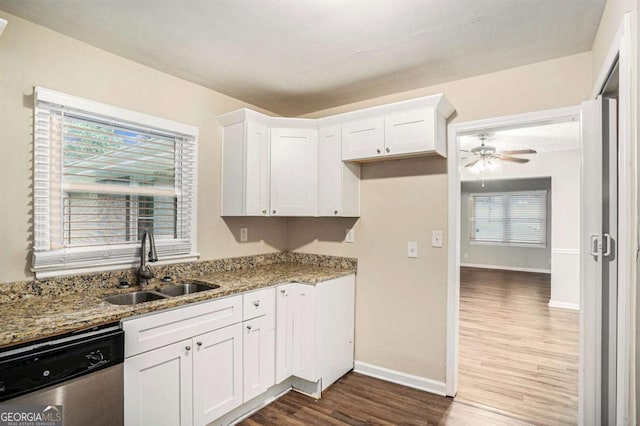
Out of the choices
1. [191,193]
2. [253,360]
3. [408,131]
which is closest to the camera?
[253,360]

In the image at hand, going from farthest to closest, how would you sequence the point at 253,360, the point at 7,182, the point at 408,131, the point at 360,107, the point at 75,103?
the point at 360,107 → the point at 408,131 → the point at 253,360 → the point at 75,103 → the point at 7,182

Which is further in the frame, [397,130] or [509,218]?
[509,218]

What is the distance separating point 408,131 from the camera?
252cm

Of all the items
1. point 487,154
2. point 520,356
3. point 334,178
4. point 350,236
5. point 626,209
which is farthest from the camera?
point 487,154

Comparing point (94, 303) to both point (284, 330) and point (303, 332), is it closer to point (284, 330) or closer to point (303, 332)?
point (284, 330)

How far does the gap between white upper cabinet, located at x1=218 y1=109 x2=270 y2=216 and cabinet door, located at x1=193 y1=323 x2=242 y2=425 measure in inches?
38.7

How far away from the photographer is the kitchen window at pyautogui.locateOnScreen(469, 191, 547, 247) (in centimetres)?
831

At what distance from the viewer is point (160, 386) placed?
6.01 ft

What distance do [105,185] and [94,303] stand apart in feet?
2.66

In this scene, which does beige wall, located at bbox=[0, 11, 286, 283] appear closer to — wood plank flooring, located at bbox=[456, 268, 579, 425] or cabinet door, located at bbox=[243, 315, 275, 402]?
cabinet door, located at bbox=[243, 315, 275, 402]

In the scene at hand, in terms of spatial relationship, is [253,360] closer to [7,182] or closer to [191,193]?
[191,193]

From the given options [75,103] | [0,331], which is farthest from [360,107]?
[0,331]

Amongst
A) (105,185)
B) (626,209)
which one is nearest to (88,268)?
(105,185)

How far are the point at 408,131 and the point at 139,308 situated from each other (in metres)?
2.05
